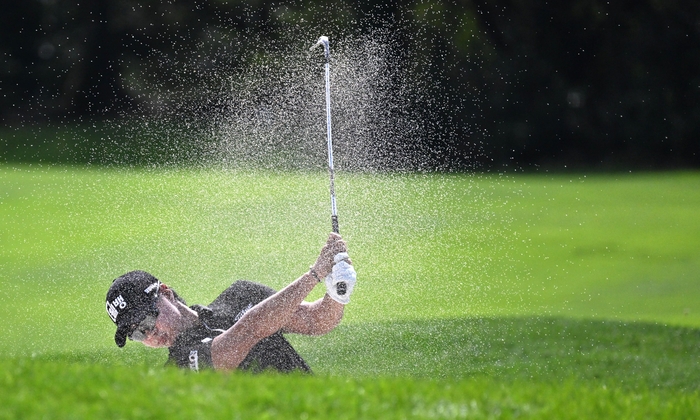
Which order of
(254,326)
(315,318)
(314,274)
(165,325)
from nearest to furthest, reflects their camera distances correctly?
(254,326)
(314,274)
(165,325)
(315,318)

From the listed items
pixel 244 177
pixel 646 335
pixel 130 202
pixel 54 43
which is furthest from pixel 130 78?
pixel 646 335

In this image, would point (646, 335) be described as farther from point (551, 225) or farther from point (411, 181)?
point (411, 181)

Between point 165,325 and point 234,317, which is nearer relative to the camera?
point 165,325

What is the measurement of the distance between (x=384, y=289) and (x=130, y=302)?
6134 mm

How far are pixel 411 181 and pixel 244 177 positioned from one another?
371 cm

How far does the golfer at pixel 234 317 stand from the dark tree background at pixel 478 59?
2263 cm

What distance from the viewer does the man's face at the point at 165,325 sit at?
5.68 meters

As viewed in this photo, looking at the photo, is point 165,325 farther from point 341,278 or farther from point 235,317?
point 341,278

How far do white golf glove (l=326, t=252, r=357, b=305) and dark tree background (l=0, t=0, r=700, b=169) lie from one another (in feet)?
75.7

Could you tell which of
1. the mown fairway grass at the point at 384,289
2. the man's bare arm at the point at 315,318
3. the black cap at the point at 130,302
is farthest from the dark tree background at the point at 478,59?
the black cap at the point at 130,302

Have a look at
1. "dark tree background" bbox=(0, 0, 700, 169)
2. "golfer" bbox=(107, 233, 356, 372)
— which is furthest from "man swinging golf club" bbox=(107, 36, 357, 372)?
"dark tree background" bbox=(0, 0, 700, 169)

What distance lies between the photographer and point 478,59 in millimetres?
29203

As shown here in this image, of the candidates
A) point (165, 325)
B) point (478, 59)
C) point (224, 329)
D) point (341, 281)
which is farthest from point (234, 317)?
point (478, 59)

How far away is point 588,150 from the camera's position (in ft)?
98.7
